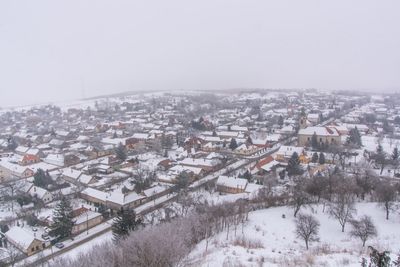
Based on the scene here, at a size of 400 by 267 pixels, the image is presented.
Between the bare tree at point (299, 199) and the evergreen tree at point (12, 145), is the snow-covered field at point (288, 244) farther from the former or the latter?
the evergreen tree at point (12, 145)

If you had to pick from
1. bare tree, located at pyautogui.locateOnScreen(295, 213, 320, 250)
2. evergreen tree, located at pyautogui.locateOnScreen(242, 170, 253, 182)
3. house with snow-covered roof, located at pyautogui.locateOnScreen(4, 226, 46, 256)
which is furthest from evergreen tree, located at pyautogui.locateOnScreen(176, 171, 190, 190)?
house with snow-covered roof, located at pyautogui.locateOnScreen(4, 226, 46, 256)

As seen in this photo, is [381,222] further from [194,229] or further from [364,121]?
[364,121]

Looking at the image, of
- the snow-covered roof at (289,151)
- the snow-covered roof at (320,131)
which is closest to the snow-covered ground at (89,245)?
the snow-covered roof at (289,151)

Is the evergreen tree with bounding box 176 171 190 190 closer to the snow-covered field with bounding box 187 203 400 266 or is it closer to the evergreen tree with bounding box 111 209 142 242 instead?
the snow-covered field with bounding box 187 203 400 266

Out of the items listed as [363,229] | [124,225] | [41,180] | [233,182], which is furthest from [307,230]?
[41,180]

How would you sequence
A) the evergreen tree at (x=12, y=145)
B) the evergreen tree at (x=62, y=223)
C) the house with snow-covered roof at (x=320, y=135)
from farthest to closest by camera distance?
the evergreen tree at (x=12, y=145)
the house with snow-covered roof at (x=320, y=135)
the evergreen tree at (x=62, y=223)

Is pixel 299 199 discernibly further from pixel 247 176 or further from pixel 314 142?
pixel 314 142
